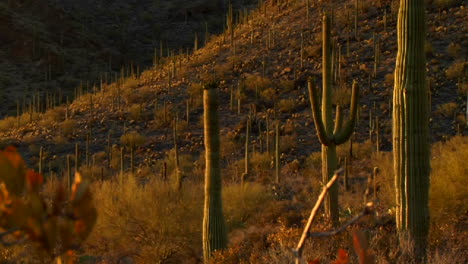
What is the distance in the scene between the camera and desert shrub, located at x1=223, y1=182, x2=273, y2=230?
16.4 m

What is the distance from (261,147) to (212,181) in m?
14.2

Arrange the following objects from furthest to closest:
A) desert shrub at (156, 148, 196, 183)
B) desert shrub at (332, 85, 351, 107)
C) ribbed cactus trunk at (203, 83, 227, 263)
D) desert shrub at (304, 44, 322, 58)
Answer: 1. desert shrub at (304, 44, 322, 58)
2. desert shrub at (332, 85, 351, 107)
3. desert shrub at (156, 148, 196, 183)
4. ribbed cactus trunk at (203, 83, 227, 263)

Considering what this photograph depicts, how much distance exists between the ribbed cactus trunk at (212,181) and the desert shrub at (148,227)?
2908 mm

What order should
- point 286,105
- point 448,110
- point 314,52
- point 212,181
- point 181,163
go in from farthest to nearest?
point 314,52, point 286,105, point 181,163, point 448,110, point 212,181

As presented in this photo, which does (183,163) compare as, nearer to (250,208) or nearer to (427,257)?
(250,208)

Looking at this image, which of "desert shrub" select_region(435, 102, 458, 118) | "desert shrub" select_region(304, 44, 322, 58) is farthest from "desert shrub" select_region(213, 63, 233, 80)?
"desert shrub" select_region(435, 102, 458, 118)

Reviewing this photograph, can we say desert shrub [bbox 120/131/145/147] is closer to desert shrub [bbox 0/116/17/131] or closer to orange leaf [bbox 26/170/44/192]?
desert shrub [bbox 0/116/17/131]

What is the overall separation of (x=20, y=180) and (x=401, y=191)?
7.47 meters

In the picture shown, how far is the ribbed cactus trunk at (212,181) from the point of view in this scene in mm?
10570

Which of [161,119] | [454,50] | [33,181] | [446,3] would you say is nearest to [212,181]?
[33,181]

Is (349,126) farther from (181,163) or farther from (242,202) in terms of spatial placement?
(181,163)

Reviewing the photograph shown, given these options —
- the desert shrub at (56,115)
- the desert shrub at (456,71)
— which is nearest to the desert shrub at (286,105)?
the desert shrub at (456,71)

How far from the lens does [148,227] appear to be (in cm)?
1395

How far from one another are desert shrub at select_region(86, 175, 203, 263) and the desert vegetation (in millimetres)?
38
